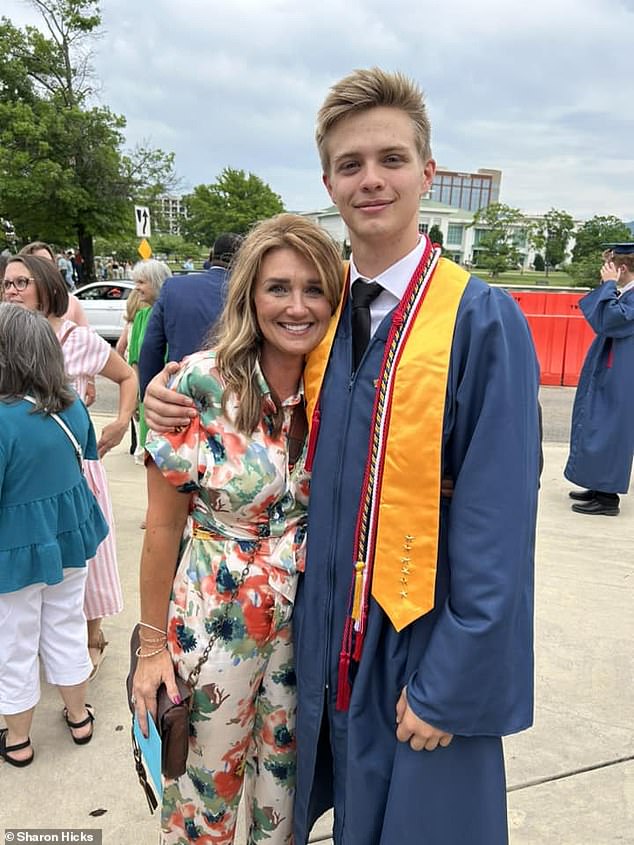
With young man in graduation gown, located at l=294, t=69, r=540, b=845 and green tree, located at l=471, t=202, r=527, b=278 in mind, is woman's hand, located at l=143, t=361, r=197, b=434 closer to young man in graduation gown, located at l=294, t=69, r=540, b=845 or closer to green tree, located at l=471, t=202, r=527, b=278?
young man in graduation gown, located at l=294, t=69, r=540, b=845

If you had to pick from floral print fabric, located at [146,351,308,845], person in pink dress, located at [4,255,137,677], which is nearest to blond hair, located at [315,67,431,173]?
floral print fabric, located at [146,351,308,845]

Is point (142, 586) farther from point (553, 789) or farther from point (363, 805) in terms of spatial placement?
point (553, 789)

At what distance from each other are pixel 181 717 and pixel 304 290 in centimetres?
111

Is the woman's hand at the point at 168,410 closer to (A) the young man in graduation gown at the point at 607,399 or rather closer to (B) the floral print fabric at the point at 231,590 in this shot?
(B) the floral print fabric at the point at 231,590

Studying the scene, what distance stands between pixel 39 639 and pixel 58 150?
18.8 metres

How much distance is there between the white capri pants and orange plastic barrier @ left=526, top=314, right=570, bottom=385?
8.60 metres

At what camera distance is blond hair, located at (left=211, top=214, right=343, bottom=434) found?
5.09 feet

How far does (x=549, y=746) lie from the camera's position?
2.59 m

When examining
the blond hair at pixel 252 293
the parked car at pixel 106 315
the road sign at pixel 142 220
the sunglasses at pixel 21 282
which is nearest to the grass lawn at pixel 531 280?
the parked car at pixel 106 315

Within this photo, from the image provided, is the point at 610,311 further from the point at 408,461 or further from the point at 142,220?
the point at 142,220

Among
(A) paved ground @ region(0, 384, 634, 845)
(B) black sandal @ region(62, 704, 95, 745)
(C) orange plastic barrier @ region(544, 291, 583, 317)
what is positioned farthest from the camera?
(C) orange plastic barrier @ region(544, 291, 583, 317)

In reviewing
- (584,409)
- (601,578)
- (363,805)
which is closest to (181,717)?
(363,805)

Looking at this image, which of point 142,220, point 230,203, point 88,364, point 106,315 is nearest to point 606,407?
point 88,364

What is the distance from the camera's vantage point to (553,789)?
7.77 feet
